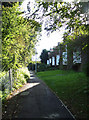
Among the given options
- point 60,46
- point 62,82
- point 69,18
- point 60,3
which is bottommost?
point 62,82

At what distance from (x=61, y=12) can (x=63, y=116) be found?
8.56 feet

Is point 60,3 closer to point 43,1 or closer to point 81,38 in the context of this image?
point 43,1

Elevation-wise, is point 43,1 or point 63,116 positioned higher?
point 43,1

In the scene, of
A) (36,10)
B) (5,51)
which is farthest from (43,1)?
(5,51)

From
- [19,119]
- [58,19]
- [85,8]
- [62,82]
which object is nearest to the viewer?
[85,8]

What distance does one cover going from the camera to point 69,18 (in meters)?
3.28

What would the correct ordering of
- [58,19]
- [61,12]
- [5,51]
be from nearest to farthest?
[61,12] → [58,19] → [5,51]

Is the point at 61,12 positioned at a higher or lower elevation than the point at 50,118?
higher

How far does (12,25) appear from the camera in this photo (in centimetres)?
619

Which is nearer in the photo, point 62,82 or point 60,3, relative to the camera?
point 60,3

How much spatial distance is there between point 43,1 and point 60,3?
0.37 m

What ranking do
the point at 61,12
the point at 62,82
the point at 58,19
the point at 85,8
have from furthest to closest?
the point at 62,82 < the point at 58,19 < the point at 61,12 < the point at 85,8

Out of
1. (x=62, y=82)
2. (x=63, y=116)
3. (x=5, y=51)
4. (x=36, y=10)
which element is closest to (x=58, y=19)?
(x=36, y=10)

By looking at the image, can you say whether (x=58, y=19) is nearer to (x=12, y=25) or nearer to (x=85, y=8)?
(x=85, y=8)
